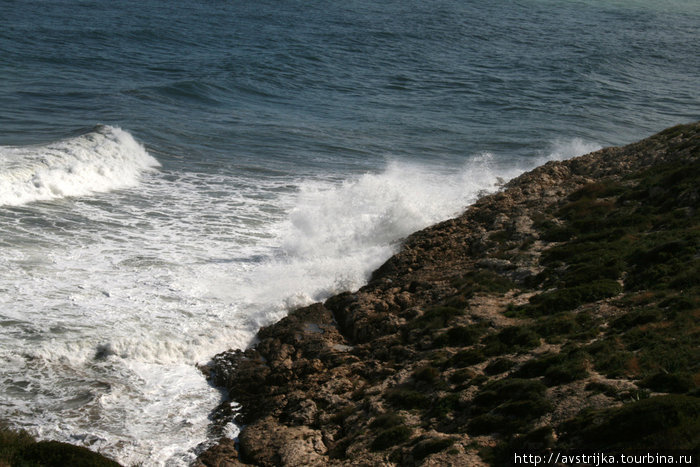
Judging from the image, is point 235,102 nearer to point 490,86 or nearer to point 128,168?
point 128,168

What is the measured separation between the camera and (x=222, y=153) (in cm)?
3497

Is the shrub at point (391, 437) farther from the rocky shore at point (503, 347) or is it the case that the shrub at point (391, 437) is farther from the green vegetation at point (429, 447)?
the green vegetation at point (429, 447)

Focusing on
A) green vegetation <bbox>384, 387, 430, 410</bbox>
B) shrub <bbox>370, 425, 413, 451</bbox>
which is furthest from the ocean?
green vegetation <bbox>384, 387, 430, 410</bbox>

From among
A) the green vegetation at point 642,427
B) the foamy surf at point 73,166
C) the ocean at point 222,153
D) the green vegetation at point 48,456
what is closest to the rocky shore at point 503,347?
the green vegetation at point 642,427

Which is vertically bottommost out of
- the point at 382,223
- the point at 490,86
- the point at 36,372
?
the point at 36,372

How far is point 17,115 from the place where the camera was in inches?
1379

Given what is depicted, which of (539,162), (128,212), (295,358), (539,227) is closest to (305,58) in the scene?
(539,162)

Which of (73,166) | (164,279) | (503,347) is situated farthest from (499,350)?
(73,166)

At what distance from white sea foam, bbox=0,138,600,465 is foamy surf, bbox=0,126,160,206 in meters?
0.99

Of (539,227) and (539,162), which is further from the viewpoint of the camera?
(539,162)

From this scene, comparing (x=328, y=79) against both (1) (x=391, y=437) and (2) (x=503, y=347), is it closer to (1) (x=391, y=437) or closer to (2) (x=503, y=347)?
(2) (x=503, y=347)

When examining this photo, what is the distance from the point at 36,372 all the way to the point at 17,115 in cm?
2362

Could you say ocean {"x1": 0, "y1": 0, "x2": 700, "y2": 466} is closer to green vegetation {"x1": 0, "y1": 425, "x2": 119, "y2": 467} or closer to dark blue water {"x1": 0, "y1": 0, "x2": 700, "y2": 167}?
dark blue water {"x1": 0, "y1": 0, "x2": 700, "y2": 167}

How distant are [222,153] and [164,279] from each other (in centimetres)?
1522
